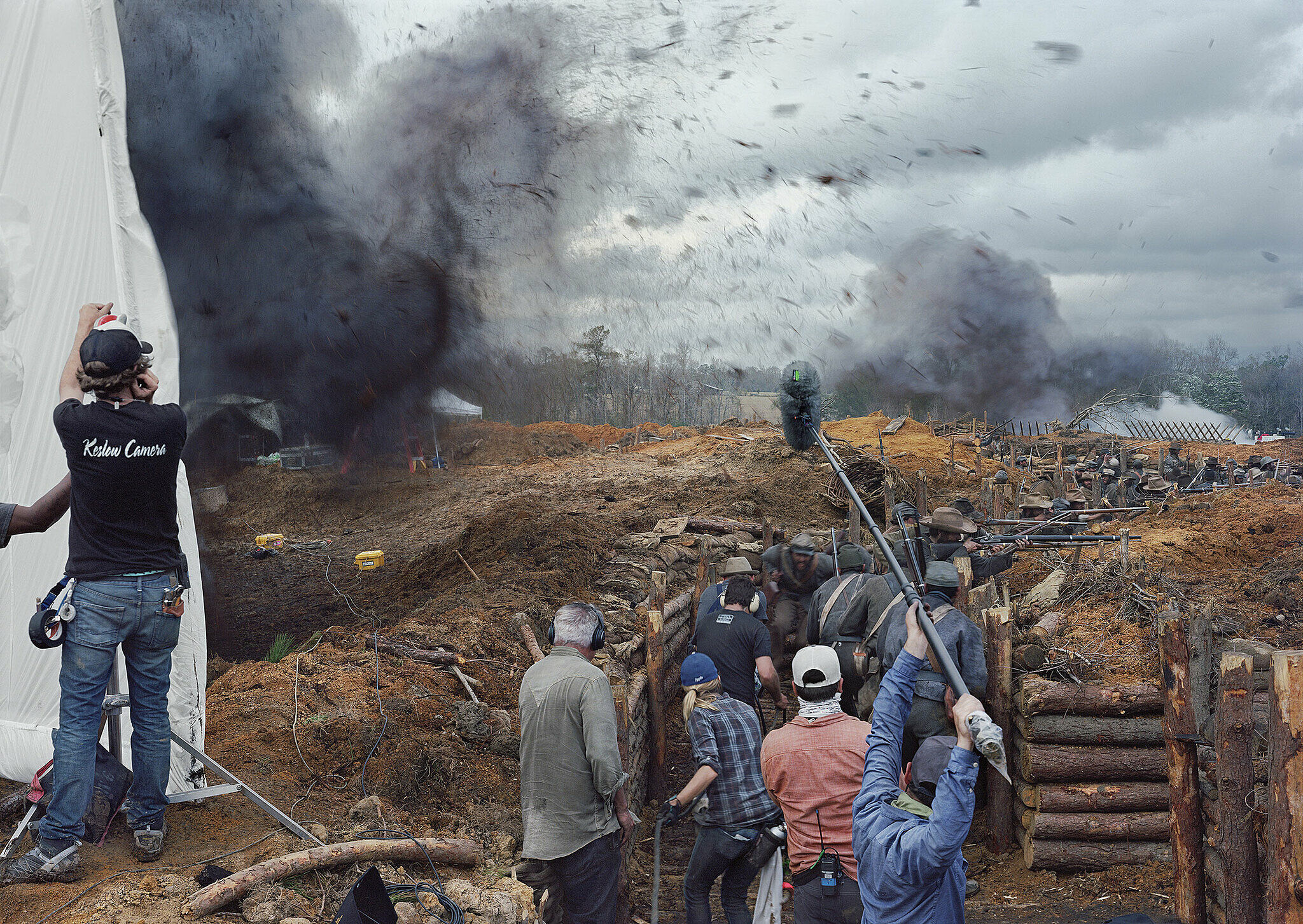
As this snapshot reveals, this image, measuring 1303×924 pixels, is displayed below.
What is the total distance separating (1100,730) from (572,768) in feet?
14.0

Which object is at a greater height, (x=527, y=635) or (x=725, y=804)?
(x=527, y=635)

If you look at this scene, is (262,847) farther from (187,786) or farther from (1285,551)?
(1285,551)

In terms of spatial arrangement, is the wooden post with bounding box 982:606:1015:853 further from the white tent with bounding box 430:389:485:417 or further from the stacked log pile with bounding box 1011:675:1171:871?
the white tent with bounding box 430:389:485:417

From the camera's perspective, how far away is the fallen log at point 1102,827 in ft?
19.7

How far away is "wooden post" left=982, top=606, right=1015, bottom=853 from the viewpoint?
6328mm

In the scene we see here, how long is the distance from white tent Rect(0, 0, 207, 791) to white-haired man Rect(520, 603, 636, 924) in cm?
173

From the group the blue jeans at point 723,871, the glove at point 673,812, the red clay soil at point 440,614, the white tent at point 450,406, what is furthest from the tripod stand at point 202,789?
the white tent at point 450,406

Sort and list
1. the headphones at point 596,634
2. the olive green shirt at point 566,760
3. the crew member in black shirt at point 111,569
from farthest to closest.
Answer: the headphones at point 596,634
the olive green shirt at point 566,760
the crew member in black shirt at point 111,569

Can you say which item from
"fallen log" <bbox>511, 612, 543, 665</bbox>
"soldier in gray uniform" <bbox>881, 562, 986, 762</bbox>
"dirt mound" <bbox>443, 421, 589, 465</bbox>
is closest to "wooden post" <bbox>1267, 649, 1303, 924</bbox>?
"soldier in gray uniform" <bbox>881, 562, 986, 762</bbox>

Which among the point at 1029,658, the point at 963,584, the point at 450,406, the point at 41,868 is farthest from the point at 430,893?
the point at 450,406

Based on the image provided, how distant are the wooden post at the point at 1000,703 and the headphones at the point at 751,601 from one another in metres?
1.79

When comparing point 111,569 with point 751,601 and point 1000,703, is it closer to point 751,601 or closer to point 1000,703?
point 751,601

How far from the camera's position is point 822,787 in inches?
Answer: 147

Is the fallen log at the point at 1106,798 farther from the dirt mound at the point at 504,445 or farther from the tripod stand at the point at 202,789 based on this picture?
the dirt mound at the point at 504,445
